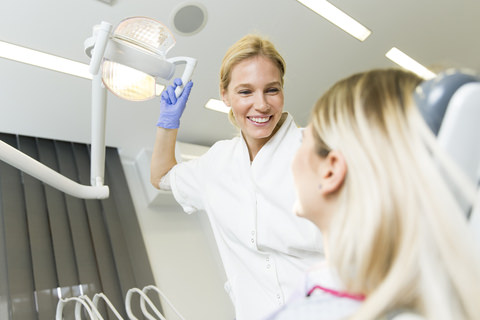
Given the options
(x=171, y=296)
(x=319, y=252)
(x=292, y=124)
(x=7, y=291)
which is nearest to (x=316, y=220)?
(x=319, y=252)

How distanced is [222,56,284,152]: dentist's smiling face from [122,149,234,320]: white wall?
1.93 metres

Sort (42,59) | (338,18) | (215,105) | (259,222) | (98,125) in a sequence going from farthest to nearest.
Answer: (215,105) < (338,18) < (42,59) < (259,222) < (98,125)

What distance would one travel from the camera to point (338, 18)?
8.66 ft

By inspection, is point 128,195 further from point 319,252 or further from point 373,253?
point 373,253

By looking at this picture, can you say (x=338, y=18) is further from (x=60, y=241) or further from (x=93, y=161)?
(x=60, y=241)

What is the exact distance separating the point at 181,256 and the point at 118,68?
8.26 ft

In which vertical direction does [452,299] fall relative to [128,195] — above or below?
below

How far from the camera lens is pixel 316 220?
26.1 inches

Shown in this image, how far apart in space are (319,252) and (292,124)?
487 mm

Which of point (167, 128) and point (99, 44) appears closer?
point (99, 44)

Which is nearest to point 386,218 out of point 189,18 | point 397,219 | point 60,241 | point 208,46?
point 397,219

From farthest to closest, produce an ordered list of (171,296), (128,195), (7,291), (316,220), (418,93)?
(128,195) < (171,296) < (7,291) < (316,220) < (418,93)

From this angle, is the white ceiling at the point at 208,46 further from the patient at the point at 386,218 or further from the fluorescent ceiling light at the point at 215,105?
the patient at the point at 386,218

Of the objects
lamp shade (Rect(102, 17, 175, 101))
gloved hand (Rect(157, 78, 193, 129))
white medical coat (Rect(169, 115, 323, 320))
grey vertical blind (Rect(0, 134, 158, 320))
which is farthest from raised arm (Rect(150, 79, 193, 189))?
grey vertical blind (Rect(0, 134, 158, 320))
